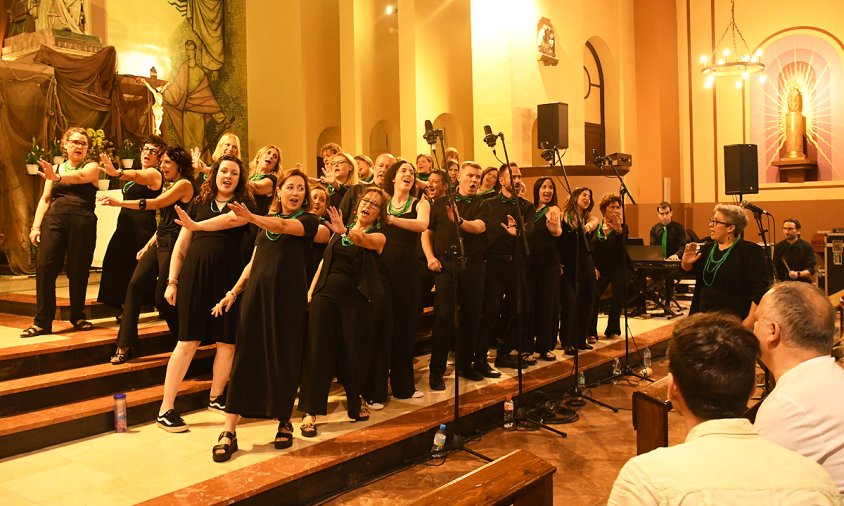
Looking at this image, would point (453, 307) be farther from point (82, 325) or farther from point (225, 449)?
point (82, 325)

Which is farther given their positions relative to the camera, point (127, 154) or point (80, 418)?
point (127, 154)

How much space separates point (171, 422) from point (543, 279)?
10.8ft

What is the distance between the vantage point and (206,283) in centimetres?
433

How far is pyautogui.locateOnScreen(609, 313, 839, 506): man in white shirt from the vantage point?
1391mm

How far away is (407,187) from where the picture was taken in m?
4.96

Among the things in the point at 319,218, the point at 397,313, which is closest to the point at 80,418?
the point at 319,218

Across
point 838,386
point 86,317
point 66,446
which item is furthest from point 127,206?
point 838,386

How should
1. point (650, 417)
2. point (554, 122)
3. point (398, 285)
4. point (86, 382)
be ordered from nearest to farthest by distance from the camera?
point (650, 417), point (86, 382), point (398, 285), point (554, 122)

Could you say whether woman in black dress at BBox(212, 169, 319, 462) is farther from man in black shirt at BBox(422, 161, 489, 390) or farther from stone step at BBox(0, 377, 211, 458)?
man in black shirt at BBox(422, 161, 489, 390)

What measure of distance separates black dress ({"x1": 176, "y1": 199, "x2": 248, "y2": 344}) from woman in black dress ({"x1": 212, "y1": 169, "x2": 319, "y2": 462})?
1.10ft

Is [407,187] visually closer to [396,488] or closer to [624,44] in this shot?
[396,488]

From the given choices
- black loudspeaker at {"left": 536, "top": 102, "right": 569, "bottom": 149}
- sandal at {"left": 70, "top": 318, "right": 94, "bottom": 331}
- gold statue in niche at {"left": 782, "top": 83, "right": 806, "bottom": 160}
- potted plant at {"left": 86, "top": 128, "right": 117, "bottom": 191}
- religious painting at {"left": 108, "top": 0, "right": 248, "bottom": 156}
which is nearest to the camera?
sandal at {"left": 70, "top": 318, "right": 94, "bottom": 331}

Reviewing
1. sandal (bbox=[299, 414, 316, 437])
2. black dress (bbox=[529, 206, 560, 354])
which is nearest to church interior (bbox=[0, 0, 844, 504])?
sandal (bbox=[299, 414, 316, 437])

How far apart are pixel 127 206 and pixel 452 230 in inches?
91.4
